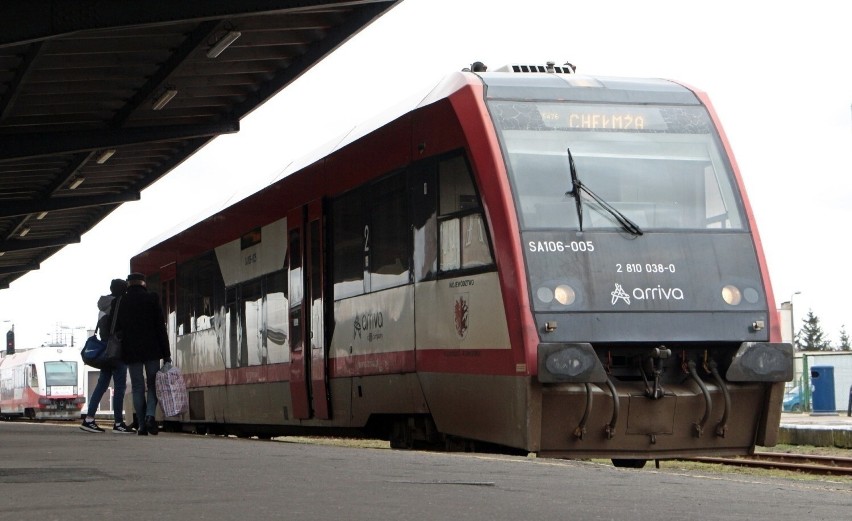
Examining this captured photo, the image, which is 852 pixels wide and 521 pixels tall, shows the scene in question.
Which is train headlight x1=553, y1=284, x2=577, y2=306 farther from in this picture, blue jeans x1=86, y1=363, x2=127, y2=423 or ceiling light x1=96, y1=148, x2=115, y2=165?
ceiling light x1=96, y1=148, x2=115, y2=165

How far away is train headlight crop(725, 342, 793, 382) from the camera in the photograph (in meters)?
10.1

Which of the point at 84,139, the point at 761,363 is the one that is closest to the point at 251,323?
the point at 761,363

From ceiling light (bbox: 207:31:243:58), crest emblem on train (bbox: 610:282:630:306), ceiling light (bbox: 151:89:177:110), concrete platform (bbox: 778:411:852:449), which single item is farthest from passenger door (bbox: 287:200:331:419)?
concrete platform (bbox: 778:411:852:449)

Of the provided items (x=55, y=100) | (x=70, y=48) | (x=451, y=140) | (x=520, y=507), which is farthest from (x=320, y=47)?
(x=520, y=507)

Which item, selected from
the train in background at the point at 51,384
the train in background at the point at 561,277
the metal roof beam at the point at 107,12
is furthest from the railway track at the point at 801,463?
the train in background at the point at 51,384

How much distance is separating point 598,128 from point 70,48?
384 inches

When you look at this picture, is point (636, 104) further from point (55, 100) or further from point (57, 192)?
point (57, 192)

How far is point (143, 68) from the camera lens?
19797 mm

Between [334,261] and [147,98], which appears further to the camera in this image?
[147,98]

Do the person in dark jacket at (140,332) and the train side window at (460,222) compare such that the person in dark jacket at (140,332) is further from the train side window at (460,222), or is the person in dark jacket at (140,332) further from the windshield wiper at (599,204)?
the windshield wiper at (599,204)

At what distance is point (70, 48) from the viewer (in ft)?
60.3

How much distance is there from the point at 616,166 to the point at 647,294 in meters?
1.09

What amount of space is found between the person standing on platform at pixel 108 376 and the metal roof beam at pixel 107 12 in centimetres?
285

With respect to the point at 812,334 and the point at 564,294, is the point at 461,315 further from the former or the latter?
the point at 812,334
